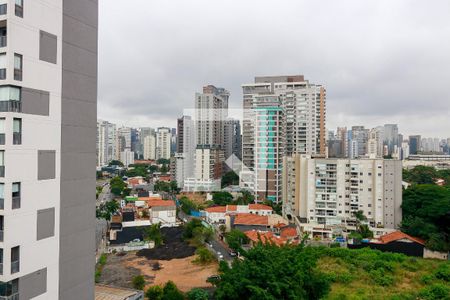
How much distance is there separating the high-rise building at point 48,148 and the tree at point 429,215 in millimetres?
18463

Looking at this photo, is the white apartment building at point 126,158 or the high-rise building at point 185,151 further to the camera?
the white apartment building at point 126,158

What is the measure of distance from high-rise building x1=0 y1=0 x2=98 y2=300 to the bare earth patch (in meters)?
8.49

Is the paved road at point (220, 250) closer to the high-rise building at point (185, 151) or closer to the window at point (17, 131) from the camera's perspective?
the window at point (17, 131)

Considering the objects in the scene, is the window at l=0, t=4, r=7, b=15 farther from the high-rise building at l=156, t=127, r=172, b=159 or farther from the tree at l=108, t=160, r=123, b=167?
the high-rise building at l=156, t=127, r=172, b=159

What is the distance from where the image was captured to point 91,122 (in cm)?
639

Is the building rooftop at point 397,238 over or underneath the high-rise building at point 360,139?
underneath

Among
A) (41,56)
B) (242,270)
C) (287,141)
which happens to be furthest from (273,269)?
(287,141)

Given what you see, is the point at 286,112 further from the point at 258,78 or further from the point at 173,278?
the point at 173,278

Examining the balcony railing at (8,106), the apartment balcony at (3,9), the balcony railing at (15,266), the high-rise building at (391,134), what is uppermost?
the high-rise building at (391,134)

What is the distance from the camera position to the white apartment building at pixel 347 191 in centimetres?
2145

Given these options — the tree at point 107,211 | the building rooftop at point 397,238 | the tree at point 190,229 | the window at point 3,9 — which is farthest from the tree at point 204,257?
the window at point 3,9

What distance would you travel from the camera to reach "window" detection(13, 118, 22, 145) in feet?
16.0

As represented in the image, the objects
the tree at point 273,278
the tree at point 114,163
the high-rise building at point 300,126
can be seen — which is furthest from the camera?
the tree at point 114,163

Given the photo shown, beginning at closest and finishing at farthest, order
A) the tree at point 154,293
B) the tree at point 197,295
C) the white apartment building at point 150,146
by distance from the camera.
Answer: the tree at point 154,293 < the tree at point 197,295 < the white apartment building at point 150,146
